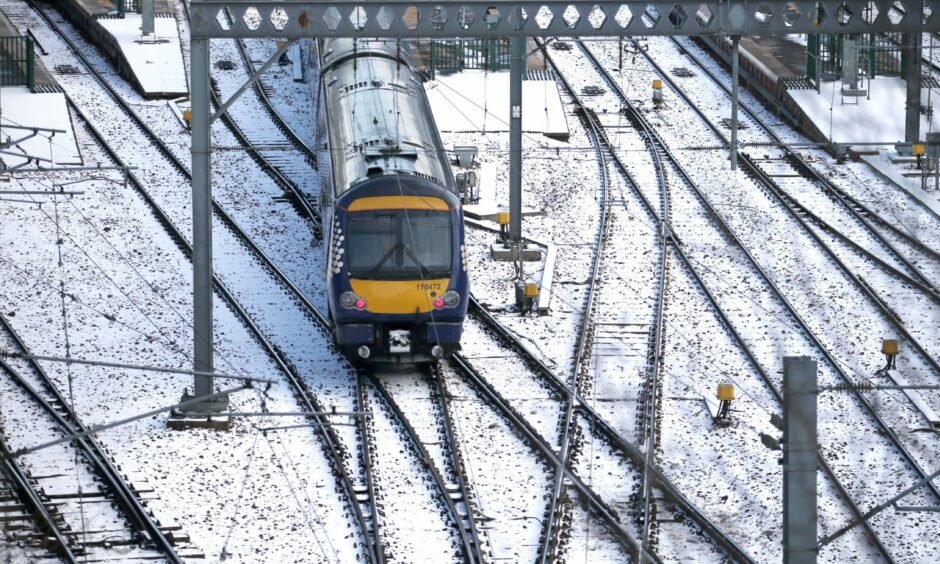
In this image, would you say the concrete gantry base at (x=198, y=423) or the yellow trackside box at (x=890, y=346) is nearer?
the concrete gantry base at (x=198, y=423)

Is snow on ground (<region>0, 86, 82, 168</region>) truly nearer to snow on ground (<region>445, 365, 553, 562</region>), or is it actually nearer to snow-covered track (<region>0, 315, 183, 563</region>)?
snow-covered track (<region>0, 315, 183, 563</region>)

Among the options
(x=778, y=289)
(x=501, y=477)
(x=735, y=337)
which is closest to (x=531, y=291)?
(x=735, y=337)

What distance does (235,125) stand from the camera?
36875 mm

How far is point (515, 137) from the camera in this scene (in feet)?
92.8

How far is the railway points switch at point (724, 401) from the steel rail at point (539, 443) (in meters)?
2.10

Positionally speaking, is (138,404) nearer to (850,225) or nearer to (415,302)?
(415,302)

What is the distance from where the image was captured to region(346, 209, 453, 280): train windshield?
76.5 ft

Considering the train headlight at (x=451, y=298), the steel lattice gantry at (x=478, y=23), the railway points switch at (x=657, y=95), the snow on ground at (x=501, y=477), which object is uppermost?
the steel lattice gantry at (x=478, y=23)

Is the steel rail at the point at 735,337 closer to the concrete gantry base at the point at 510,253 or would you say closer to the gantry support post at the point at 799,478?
the concrete gantry base at the point at 510,253

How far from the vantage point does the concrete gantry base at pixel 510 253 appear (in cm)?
2909

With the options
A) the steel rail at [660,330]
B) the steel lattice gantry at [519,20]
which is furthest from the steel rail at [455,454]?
→ the steel lattice gantry at [519,20]

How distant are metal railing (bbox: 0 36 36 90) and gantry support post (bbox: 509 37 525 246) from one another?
12341 millimetres

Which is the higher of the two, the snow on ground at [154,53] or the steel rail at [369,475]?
the snow on ground at [154,53]

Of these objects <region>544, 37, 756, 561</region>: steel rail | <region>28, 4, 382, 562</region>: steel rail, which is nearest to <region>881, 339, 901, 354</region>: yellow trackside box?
<region>544, 37, 756, 561</region>: steel rail
